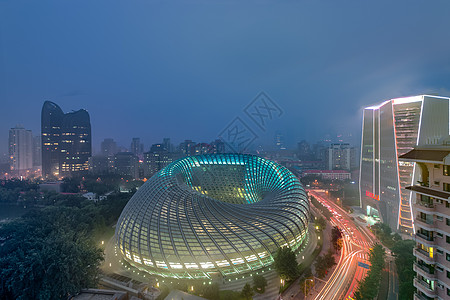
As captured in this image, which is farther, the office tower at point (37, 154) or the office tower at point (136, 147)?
the office tower at point (136, 147)

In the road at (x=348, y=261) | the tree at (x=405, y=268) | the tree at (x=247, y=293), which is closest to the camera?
the tree at (x=405, y=268)

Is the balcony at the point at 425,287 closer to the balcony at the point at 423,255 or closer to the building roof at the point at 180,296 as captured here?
the balcony at the point at 423,255

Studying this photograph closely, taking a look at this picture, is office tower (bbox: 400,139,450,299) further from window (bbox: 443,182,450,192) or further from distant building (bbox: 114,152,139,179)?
distant building (bbox: 114,152,139,179)

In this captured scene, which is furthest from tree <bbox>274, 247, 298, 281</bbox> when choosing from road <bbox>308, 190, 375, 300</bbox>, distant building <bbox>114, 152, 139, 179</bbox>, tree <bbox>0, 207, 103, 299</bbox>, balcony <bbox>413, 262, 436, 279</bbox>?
distant building <bbox>114, 152, 139, 179</bbox>

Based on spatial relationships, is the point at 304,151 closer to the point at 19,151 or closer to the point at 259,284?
the point at 259,284

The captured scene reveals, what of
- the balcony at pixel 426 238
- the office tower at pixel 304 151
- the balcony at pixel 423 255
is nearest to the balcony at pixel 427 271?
the balcony at pixel 423 255

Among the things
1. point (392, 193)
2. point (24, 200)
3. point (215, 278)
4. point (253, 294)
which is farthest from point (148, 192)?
point (24, 200)

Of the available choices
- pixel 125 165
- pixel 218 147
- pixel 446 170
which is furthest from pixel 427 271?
pixel 125 165
